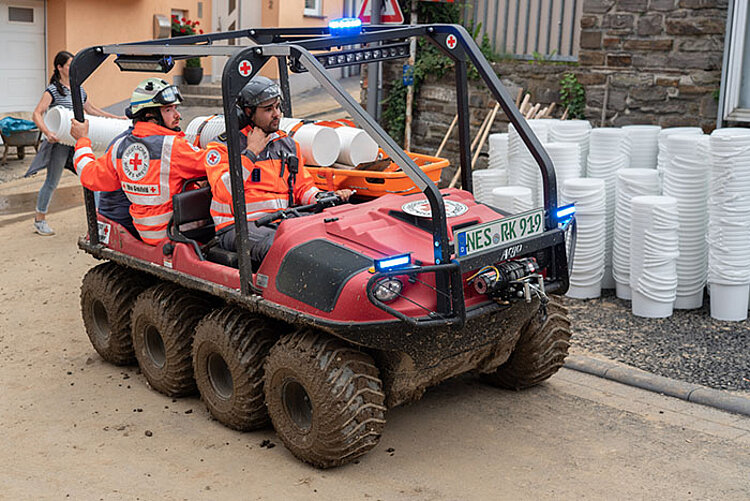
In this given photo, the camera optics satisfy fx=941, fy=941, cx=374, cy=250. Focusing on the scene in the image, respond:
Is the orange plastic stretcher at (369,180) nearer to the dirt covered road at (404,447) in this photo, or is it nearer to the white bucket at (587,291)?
the dirt covered road at (404,447)

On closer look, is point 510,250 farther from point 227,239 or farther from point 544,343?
point 227,239

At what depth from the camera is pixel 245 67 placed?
4.77m

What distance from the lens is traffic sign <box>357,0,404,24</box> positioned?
11.7 m

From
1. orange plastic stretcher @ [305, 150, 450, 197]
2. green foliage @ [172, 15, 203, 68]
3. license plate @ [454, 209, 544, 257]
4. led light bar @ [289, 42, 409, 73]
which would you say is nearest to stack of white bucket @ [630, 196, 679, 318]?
orange plastic stretcher @ [305, 150, 450, 197]

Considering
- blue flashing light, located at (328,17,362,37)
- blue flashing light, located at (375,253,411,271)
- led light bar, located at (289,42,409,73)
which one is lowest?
blue flashing light, located at (375,253,411,271)

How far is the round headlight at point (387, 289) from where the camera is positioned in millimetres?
4438

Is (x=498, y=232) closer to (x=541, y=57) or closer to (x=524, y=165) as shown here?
(x=524, y=165)

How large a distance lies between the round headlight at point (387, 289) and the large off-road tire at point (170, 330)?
1.75 metres

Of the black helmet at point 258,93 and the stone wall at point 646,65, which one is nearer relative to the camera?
the black helmet at point 258,93

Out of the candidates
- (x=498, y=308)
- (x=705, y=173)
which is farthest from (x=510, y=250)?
(x=705, y=173)

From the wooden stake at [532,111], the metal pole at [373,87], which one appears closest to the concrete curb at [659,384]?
the wooden stake at [532,111]

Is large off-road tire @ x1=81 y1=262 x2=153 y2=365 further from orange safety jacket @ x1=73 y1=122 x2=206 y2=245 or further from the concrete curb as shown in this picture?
the concrete curb

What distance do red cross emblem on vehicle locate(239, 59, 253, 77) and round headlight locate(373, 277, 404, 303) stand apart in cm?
129

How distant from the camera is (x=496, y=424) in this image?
5434 millimetres
